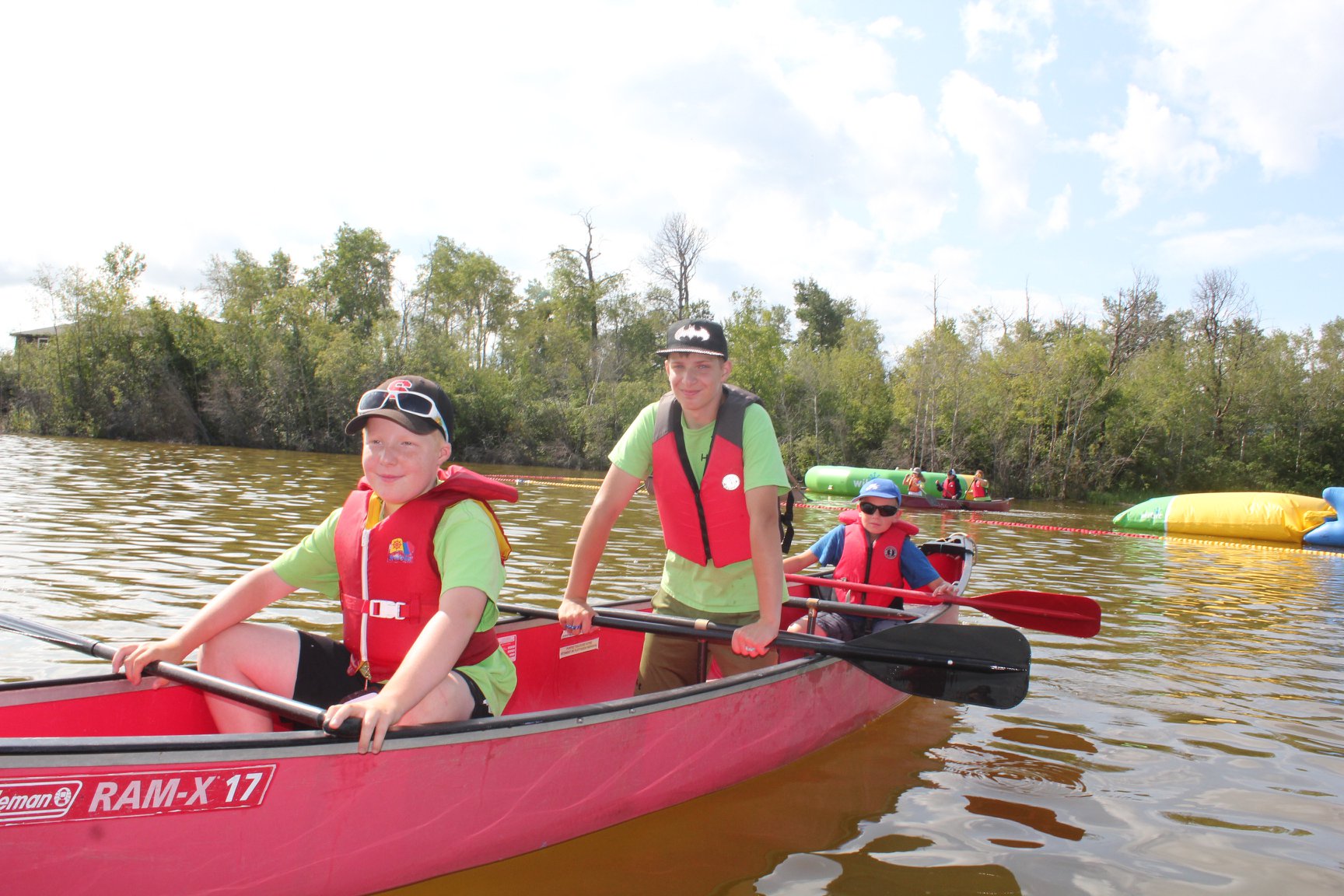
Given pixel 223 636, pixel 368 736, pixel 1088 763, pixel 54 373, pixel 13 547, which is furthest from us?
pixel 54 373

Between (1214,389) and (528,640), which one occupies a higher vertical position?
(1214,389)

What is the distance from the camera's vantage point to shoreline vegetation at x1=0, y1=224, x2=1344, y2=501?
31812 mm

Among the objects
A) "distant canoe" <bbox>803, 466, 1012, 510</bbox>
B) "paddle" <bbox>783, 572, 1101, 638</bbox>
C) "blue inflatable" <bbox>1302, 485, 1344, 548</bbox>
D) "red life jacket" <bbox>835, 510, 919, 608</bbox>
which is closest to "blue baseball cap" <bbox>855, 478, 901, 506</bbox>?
"red life jacket" <bbox>835, 510, 919, 608</bbox>

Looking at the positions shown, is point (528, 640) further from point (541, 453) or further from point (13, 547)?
point (541, 453)

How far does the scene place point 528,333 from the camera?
45.1 meters

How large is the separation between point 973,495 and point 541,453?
20.0 meters

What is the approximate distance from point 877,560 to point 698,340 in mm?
2857

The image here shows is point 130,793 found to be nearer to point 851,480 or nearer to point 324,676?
point 324,676

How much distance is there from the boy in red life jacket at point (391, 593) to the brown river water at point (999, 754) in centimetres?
65

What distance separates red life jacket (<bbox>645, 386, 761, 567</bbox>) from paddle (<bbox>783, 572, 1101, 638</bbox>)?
188cm

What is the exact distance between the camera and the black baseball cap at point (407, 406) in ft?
8.39

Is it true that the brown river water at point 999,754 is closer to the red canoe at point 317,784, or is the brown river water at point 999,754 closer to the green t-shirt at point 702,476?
the red canoe at point 317,784

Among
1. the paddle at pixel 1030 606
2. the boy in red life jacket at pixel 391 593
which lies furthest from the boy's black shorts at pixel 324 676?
the paddle at pixel 1030 606

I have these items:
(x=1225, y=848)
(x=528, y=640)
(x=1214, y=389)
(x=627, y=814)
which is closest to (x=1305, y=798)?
(x=1225, y=848)
